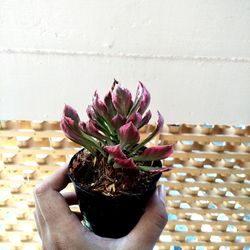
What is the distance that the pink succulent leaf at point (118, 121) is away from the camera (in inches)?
19.1

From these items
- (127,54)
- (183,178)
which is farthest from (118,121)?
(183,178)

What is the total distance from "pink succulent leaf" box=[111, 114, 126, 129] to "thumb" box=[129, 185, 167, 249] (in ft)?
0.47

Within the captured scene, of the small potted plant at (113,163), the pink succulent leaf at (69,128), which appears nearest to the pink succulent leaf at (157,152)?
the small potted plant at (113,163)

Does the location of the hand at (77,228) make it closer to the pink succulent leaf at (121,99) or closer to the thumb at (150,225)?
the thumb at (150,225)

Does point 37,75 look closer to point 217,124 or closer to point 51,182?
point 51,182

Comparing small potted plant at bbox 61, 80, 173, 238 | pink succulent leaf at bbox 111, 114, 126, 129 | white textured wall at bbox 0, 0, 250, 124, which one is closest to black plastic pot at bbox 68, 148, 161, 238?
small potted plant at bbox 61, 80, 173, 238

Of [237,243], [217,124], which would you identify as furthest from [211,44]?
[237,243]

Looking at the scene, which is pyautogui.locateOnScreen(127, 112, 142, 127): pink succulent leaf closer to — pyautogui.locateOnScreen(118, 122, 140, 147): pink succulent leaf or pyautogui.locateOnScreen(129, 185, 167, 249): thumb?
pyautogui.locateOnScreen(118, 122, 140, 147): pink succulent leaf

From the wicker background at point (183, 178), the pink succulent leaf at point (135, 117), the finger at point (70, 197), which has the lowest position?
the wicker background at point (183, 178)

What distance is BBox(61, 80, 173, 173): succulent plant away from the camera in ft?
1.58

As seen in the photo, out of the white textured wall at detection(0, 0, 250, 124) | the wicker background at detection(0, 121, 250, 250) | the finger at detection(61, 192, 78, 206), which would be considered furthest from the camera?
the wicker background at detection(0, 121, 250, 250)

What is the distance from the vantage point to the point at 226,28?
81 centimetres

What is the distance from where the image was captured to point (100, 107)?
0.51 metres

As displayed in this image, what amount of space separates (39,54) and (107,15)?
197 millimetres
